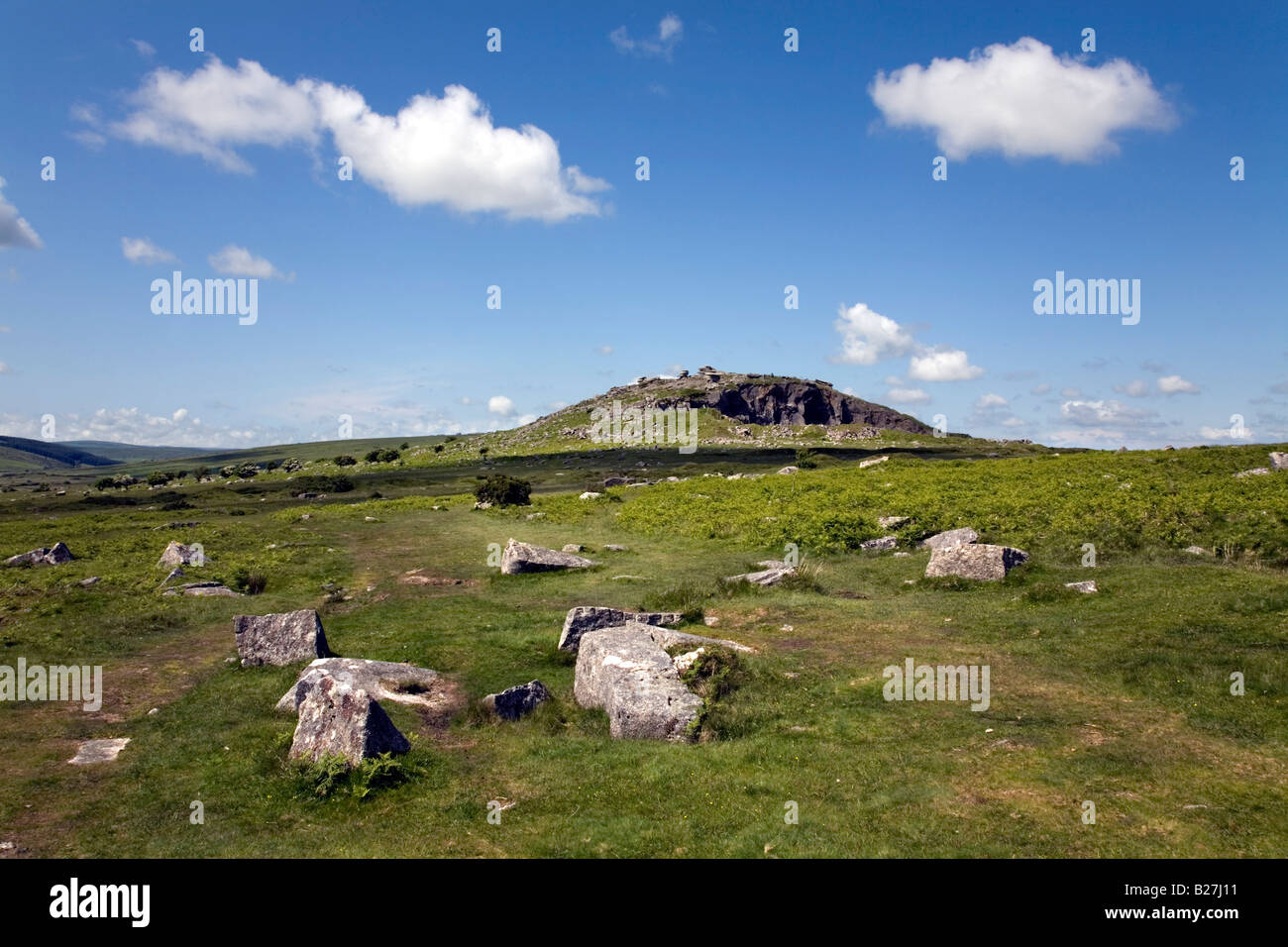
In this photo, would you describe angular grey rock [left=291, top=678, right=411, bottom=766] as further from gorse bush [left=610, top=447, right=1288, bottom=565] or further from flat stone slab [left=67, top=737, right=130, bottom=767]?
gorse bush [left=610, top=447, right=1288, bottom=565]

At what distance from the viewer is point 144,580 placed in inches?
1364

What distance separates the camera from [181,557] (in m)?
38.3

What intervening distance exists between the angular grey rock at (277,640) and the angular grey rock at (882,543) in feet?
89.3

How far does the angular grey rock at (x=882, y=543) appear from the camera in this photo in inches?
1496

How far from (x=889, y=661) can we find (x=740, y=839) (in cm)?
1051

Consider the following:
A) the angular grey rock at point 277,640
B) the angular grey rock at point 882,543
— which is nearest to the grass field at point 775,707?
the angular grey rock at point 882,543

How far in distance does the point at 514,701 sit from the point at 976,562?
20889 millimetres

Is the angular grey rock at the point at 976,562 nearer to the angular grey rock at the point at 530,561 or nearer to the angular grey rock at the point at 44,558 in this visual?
the angular grey rock at the point at 530,561

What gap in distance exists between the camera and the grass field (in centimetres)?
1276

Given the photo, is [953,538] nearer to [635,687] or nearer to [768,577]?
[768,577]

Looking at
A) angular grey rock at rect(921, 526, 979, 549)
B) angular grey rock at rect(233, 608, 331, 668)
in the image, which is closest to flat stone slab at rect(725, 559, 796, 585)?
angular grey rock at rect(921, 526, 979, 549)
